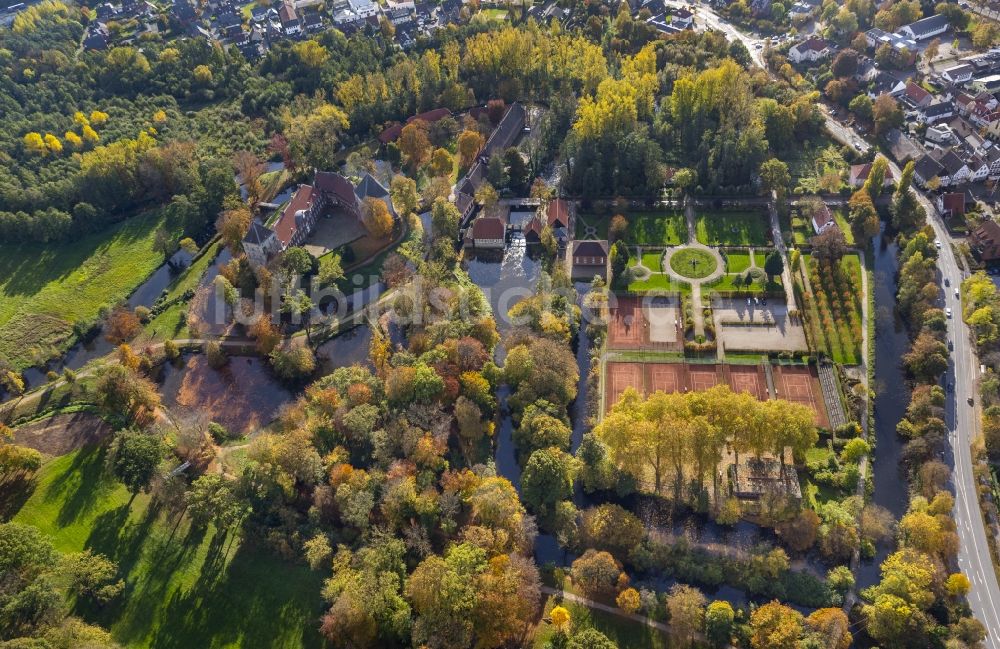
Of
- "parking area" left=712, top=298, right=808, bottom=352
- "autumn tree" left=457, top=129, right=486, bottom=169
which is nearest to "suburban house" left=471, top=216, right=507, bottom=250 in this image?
"autumn tree" left=457, top=129, right=486, bottom=169

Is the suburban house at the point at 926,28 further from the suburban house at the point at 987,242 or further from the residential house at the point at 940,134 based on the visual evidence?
the suburban house at the point at 987,242

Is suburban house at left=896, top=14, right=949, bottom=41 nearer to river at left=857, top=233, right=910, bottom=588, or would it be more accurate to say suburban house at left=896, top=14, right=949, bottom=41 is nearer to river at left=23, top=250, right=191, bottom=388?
river at left=857, top=233, right=910, bottom=588

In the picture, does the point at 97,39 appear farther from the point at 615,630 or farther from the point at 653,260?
the point at 615,630

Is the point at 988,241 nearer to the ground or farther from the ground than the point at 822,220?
farther from the ground

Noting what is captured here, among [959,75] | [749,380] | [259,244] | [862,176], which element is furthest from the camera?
[959,75]

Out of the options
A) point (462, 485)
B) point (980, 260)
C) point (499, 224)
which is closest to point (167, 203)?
point (499, 224)

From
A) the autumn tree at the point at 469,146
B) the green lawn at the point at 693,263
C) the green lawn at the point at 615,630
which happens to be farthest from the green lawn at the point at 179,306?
the green lawn at the point at 693,263

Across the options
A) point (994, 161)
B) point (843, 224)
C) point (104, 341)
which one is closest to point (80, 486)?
point (104, 341)
